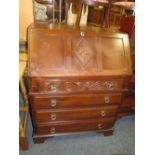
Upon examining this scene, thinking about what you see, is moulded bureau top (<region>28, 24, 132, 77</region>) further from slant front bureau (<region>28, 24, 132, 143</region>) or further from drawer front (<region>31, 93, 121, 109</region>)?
drawer front (<region>31, 93, 121, 109</region>)

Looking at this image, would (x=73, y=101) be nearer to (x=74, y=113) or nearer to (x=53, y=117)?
(x=74, y=113)

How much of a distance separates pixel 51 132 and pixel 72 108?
14.4 inches

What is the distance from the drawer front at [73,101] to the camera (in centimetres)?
169

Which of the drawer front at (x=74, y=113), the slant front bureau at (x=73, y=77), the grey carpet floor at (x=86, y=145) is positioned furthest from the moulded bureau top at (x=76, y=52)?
the grey carpet floor at (x=86, y=145)

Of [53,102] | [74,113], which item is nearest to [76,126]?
[74,113]

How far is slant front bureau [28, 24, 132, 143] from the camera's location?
1.59m

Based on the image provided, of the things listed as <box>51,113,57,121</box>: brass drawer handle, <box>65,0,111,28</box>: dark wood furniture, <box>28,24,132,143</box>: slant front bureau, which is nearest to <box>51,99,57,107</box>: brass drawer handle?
<box>28,24,132,143</box>: slant front bureau

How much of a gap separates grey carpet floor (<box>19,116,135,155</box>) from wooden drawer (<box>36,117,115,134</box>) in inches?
5.4

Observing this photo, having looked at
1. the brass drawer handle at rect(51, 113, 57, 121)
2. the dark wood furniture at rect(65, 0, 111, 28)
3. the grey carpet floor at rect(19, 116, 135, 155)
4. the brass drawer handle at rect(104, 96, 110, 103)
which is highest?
the dark wood furniture at rect(65, 0, 111, 28)

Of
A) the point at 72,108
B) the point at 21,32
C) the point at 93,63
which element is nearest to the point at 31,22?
the point at 21,32
